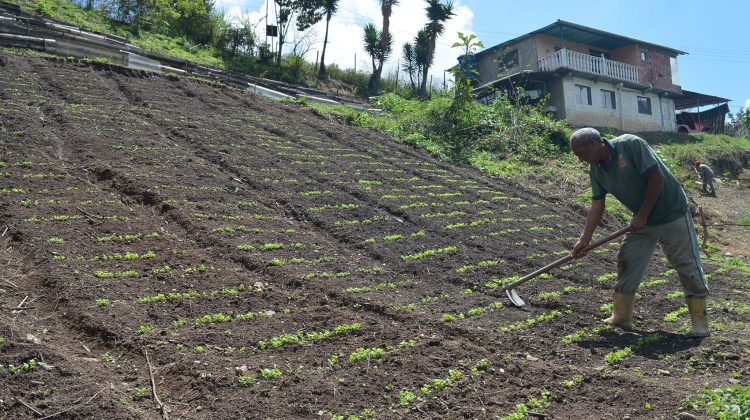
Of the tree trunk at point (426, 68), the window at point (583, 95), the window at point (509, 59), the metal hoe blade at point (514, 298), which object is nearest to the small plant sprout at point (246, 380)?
the metal hoe blade at point (514, 298)

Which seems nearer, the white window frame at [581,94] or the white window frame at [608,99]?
the white window frame at [581,94]

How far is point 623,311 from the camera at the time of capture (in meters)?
6.10

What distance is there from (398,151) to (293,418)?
11413mm

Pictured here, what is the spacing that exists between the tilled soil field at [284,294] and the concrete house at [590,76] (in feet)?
49.8

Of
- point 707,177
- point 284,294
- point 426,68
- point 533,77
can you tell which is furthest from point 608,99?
point 284,294

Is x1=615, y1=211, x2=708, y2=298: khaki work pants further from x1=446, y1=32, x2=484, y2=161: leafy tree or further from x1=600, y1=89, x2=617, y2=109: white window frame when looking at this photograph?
x1=600, y1=89, x2=617, y2=109: white window frame

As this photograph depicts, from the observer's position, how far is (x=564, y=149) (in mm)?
19547

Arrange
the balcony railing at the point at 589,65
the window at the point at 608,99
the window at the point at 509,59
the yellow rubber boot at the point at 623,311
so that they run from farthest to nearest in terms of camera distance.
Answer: the window at the point at 509,59 → the window at the point at 608,99 → the balcony railing at the point at 589,65 → the yellow rubber boot at the point at 623,311

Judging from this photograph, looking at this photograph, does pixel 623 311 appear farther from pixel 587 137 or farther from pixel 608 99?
pixel 608 99

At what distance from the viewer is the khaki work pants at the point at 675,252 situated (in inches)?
227

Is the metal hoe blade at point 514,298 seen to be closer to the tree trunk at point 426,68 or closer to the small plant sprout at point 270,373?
the small plant sprout at point 270,373

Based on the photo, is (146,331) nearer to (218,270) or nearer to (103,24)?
(218,270)

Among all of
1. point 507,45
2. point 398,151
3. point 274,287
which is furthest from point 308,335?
point 507,45

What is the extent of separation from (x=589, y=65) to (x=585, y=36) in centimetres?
290
